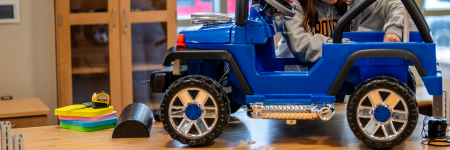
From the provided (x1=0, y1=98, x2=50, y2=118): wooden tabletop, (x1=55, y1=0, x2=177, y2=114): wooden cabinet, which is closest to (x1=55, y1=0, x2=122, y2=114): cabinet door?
(x1=55, y1=0, x2=177, y2=114): wooden cabinet

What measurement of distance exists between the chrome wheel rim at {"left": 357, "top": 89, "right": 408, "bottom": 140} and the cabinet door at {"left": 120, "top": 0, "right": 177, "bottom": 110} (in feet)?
5.35

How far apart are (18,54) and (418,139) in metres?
2.16

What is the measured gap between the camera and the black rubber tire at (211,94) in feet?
3.24

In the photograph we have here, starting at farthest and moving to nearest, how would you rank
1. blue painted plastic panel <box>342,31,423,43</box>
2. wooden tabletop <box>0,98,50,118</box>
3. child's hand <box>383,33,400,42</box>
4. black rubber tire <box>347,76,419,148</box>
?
wooden tabletop <box>0,98,50,118</box> → blue painted plastic panel <box>342,31,423,43</box> → child's hand <box>383,33,400,42</box> → black rubber tire <box>347,76,419,148</box>

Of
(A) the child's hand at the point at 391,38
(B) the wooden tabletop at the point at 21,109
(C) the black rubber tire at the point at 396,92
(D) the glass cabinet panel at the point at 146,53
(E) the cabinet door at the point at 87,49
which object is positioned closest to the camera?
(C) the black rubber tire at the point at 396,92

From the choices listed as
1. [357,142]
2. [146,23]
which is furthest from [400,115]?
[146,23]

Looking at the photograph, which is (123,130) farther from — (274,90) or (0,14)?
(0,14)

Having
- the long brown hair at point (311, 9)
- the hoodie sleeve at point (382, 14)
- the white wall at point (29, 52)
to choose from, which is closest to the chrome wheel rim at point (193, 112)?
the long brown hair at point (311, 9)

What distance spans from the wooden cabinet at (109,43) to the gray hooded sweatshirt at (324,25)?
113 centimetres

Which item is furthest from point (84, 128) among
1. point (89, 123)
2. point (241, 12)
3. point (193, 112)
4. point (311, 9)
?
point (311, 9)

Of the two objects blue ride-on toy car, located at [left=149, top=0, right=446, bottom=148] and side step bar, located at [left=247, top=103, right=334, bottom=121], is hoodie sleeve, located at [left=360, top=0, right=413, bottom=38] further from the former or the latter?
side step bar, located at [left=247, top=103, right=334, bottom=121]

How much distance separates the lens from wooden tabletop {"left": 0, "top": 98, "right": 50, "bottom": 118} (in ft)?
6.13

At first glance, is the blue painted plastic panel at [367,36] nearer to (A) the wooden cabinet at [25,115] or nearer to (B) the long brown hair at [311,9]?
(B) the long brown hair at [311,9]

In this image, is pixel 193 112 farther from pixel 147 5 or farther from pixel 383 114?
pixel 147 5
